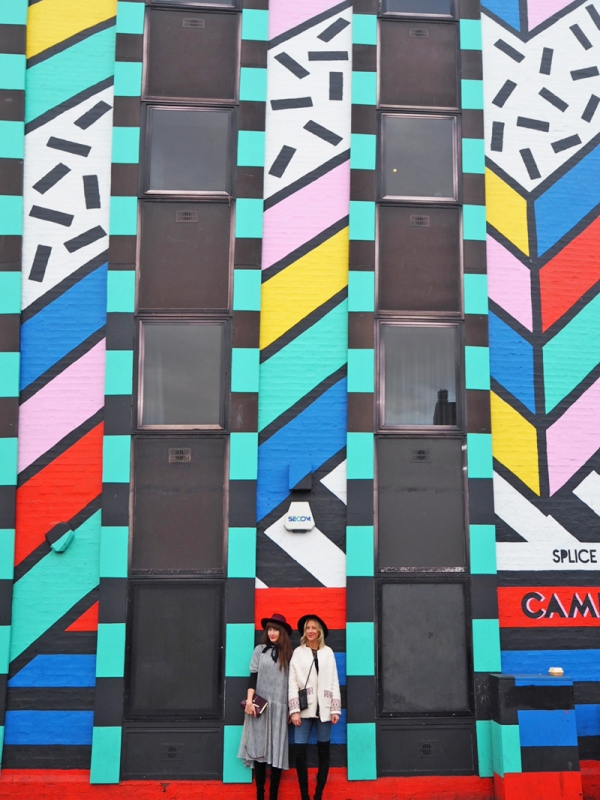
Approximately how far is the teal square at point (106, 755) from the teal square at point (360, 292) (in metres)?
5.53

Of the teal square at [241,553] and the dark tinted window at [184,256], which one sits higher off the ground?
the dark tinted window at [184,256]

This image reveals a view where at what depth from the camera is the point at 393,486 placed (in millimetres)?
9789

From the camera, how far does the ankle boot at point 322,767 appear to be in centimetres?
862

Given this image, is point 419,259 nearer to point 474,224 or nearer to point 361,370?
point 474,224

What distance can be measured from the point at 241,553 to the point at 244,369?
7.01 ft

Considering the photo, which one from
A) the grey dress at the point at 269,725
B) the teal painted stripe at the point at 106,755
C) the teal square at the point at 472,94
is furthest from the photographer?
the teal square at the point at 472,94

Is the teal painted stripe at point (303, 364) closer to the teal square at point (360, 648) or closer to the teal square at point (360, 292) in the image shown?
the teal square at point (360, 292)

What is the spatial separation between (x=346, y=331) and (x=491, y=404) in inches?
77.8

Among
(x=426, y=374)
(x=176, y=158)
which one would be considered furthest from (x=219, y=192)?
(x=426, y=374)

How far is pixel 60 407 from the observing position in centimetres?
976

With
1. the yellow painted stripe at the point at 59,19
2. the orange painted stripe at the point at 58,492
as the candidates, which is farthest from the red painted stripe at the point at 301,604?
the yellow painted stripe at the point at 59,19

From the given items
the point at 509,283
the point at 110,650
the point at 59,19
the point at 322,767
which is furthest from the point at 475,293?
the point at 59,19

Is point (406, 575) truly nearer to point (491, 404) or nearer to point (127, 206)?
point (491, 404)

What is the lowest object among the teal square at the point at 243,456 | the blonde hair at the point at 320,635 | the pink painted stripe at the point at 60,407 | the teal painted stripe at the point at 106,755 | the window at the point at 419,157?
the teal painted stripe at the point at 106,755
